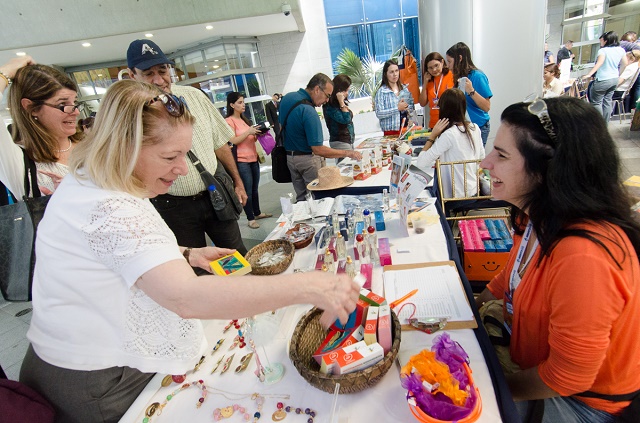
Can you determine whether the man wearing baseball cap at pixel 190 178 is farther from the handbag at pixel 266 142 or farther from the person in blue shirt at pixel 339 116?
the handbag at pixel 266 142

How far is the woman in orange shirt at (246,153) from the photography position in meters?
4.19

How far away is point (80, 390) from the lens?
92cm

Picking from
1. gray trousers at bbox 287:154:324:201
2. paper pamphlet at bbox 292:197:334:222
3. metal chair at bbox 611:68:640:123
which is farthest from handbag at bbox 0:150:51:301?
metal chair at bbox 611:68:640:123

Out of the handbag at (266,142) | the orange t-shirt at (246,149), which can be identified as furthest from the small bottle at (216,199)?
the handbag at (266,142)

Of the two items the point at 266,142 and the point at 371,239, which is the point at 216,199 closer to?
the point at 371,239

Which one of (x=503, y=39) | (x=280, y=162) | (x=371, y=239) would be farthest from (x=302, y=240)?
(x=503, y=39)

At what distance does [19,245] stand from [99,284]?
1.08m

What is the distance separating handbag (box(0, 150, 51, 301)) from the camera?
1514mm

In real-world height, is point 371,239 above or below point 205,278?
below

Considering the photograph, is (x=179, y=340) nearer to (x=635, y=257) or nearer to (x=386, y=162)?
(x=635, y=257)

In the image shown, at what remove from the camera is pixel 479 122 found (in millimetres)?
3828

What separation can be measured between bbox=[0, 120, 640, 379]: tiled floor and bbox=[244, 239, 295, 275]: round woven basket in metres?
1.25

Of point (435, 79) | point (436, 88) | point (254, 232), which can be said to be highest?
point (435, 79)

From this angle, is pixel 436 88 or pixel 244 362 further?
pixel 436 88
